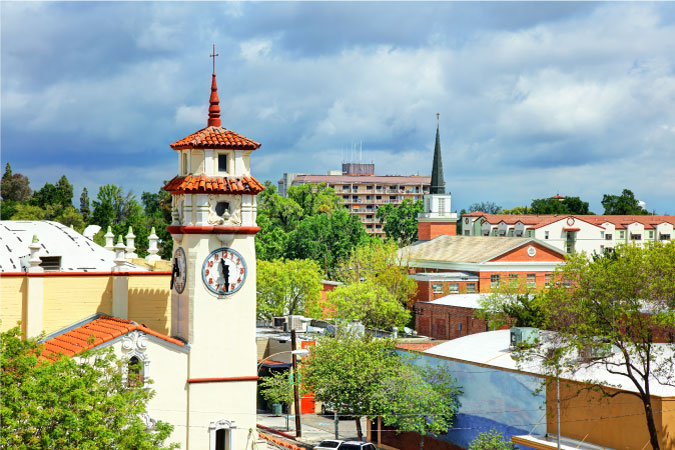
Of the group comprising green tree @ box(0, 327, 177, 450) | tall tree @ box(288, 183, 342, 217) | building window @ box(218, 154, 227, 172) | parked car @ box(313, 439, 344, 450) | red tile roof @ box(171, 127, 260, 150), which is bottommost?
parked car @ box(313, 439, 344, 450)

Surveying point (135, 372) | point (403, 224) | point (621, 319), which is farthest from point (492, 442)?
point (403, 224)

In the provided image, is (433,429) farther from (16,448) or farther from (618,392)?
(16,448)

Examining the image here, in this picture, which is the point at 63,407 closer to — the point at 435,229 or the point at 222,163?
the point at 222,163

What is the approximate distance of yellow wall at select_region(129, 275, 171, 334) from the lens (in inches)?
1698

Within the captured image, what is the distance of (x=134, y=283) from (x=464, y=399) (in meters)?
18.9

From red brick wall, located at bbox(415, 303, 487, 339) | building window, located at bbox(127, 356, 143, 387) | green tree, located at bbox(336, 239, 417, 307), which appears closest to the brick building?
red brick wall, located at bbox(415, 303, 487, 339)

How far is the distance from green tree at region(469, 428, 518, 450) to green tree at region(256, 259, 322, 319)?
41.4m

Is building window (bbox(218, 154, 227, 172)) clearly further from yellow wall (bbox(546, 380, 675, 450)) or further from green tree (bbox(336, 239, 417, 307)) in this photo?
green tree (bbox(336, 239, 417, 307))

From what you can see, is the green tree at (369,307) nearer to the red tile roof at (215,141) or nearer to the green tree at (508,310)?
the green tree at (508,310)

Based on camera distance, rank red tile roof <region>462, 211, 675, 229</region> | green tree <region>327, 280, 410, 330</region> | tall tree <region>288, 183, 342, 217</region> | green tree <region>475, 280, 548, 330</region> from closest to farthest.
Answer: green tree <region>475, 280, 548, 330</region>, green tree <region>327, 280, 410, 330</region>, red tile roof <region>462, 211, 675, 229</region>, tall tree <region>288, 183, 342, 217</region>

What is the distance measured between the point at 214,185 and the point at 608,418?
798 inches

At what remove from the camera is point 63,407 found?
31.7 meters

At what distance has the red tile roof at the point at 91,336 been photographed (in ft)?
122

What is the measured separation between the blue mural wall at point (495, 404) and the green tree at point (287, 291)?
3623 centimetres
